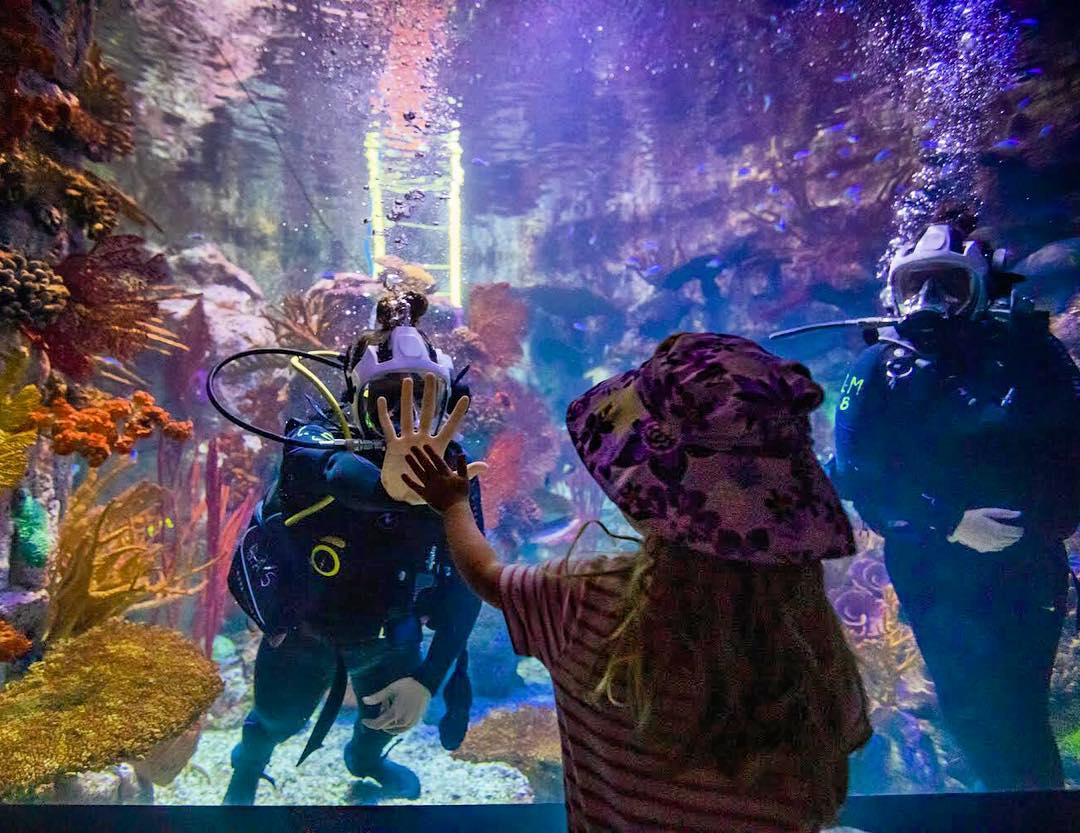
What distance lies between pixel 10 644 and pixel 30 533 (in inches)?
31.0

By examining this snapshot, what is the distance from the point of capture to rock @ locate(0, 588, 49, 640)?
315cm

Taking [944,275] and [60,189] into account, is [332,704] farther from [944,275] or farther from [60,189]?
[944,275]

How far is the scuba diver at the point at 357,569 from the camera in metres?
2.42

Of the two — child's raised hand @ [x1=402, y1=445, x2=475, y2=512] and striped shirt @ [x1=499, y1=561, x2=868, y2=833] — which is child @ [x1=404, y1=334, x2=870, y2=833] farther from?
child's raised hand @ [x1=402, y1=445, x2=475, y2=512]

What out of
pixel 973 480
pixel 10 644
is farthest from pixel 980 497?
pixel 10 644

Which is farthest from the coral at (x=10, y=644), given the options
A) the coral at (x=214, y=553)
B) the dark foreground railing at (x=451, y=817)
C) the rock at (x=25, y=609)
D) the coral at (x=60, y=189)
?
the coral at (x=214, y=553)

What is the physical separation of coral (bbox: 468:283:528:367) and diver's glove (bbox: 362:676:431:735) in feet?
23.1

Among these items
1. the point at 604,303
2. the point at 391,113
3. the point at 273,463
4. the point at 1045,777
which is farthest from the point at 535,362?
the point at 1045,777

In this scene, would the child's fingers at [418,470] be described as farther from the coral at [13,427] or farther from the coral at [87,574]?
the coral at [87,574]

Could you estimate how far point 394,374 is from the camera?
2.41 metres

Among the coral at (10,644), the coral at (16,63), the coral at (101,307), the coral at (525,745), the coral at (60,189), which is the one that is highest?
the coral at (16,63)

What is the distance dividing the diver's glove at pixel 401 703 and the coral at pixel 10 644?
1684 millimetres

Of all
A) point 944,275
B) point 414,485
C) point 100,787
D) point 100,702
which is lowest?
point 100,787

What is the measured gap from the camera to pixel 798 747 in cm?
116
